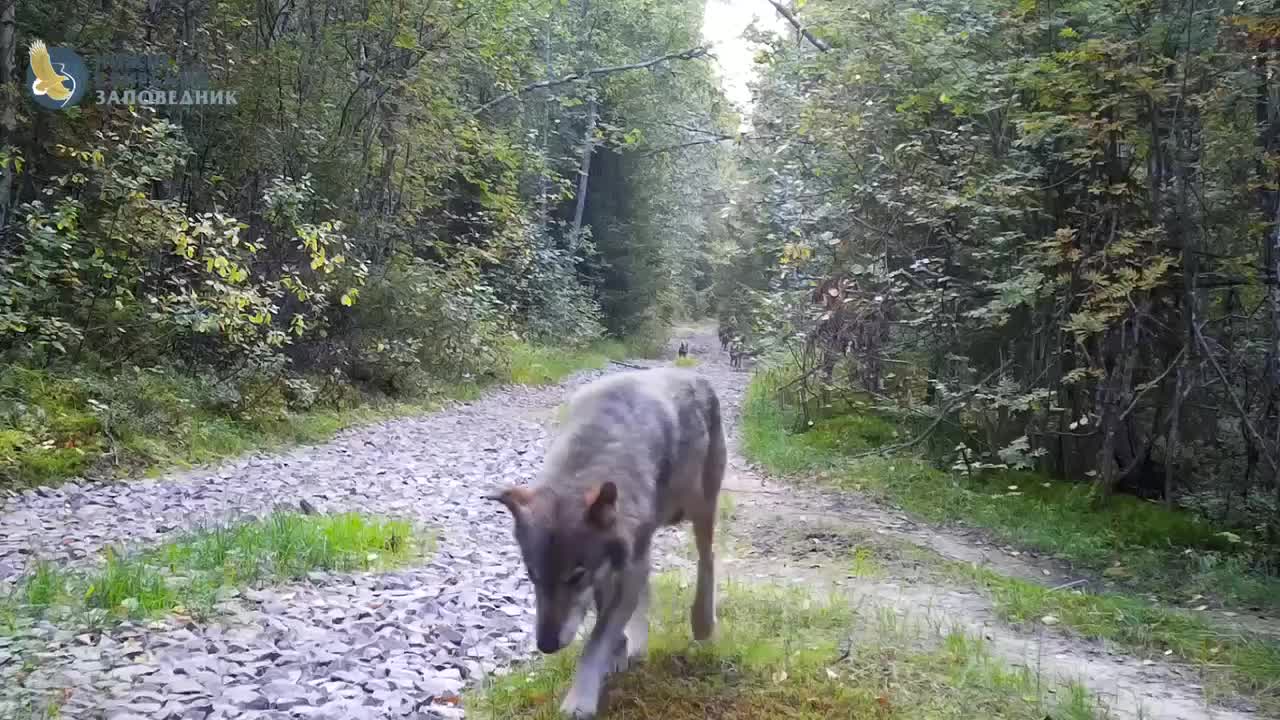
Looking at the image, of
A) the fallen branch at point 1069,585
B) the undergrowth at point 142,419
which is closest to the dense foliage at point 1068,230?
the fallen branch at point 1069,585

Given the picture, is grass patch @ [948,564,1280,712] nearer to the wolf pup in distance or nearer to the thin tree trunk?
the wolf pup in distance

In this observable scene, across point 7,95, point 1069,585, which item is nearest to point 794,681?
point 1069,585

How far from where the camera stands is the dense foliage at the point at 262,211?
10.7 meters

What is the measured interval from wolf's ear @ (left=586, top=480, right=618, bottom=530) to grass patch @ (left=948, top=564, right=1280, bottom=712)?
3.91m

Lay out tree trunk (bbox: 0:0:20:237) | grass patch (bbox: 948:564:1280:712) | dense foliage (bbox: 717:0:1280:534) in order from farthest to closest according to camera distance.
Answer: tree trunk (bbox: 0:0:20:237)
dense foliage (bbox: 717:0:1280:534)
grass patch (bbox: 948:564:1280:712)

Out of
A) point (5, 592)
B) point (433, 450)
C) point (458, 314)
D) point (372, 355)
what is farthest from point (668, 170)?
point (5, 592)

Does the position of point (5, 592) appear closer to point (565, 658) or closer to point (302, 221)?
point (565, 658)

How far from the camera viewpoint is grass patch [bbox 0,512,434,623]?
209 inches

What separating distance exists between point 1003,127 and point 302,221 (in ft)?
33.5

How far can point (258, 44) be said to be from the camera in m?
14.4

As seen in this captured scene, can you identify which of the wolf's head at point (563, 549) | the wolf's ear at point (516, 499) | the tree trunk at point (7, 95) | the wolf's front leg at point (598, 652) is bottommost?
the wolf's front leg at point (598, 652)

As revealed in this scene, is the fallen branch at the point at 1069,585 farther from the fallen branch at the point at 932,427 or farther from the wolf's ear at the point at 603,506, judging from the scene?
the wolf's ear at the point at 603,506

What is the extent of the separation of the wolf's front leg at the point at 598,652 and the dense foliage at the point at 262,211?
695 cm

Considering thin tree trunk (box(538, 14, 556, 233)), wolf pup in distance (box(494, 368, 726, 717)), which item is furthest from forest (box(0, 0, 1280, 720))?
thin tree trunk (box(538, 14, 556, 233))
